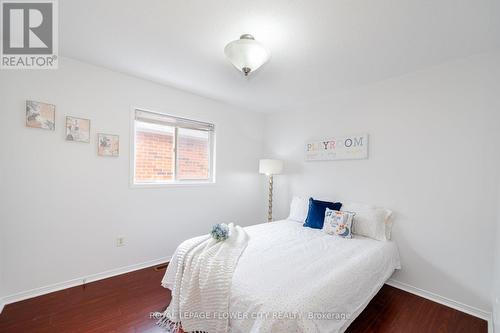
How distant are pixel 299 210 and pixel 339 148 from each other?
1.10 meters

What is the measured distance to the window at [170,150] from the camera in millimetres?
2969

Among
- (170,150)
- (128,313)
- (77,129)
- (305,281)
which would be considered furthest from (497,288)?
(77,129)

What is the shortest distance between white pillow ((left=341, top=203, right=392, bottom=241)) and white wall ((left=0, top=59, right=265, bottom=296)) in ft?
7.29

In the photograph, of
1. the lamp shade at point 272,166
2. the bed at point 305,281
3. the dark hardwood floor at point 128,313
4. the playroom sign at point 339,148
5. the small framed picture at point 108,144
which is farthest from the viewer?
the lamp shade at point 272,166

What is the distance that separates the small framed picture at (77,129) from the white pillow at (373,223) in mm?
3331

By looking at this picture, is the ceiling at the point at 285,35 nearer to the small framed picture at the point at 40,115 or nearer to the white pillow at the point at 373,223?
the small framed picture at the point at 40,115

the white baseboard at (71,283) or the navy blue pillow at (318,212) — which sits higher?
the navy blue pillow at (318,212)

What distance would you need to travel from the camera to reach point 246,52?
171cm

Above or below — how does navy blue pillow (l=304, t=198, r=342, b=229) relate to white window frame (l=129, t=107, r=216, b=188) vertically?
below

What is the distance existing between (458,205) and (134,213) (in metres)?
3.65

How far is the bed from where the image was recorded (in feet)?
4.17

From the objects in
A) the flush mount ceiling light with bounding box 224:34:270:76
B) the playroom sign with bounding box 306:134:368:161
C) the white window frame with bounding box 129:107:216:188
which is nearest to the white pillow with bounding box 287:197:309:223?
the playroom sign with bounding box 306:134:368:161

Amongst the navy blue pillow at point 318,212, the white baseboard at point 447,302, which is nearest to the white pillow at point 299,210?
the navy blue pillow at point 318,212

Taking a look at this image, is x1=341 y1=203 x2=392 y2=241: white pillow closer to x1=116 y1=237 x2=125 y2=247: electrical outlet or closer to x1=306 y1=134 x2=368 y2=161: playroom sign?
x1=306 y1=134 x2=368 y2=161: playroom sign
